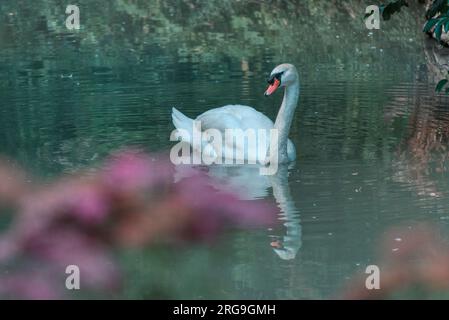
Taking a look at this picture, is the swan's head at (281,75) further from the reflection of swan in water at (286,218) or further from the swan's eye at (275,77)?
the reflection of swan in water at (286,218)

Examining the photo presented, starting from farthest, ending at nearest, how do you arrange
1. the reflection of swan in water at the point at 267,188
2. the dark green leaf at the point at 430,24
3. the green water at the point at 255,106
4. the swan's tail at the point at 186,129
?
the swan's tail at the point at 186,129 < the dark green leaf at the point at 430,24 < the reflection of swan in water at the point at 267,188 < the green water at the point at 255,106

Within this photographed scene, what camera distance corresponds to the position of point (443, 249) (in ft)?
21.3

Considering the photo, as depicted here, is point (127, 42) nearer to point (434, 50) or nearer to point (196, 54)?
point (196, 54)

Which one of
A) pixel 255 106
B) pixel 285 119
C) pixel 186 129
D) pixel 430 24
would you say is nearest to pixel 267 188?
pixel 285 119

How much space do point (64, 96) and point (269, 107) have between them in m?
2.12

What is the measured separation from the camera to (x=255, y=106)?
10.7 metres

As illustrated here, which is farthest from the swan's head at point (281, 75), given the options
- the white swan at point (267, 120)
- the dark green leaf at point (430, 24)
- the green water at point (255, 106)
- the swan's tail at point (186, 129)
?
the dark green leaf at point (430, 24)

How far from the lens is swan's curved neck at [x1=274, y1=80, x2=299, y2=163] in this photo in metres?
8.67

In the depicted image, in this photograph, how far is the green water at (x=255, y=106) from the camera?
20.5 ft

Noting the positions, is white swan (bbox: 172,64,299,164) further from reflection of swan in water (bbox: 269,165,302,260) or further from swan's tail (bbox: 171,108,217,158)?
reflection of swan in water (bbox: 269,165,302,260)

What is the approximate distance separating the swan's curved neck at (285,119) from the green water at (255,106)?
17 centimetres

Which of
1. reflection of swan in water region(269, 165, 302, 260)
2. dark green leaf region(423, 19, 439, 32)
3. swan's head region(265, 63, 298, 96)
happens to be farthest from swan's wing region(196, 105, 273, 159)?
dark green leaf region(423, 19, 439, 32)

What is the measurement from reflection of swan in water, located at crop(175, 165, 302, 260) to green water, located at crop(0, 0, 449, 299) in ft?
0.07

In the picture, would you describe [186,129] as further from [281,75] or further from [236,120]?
[281,75]
